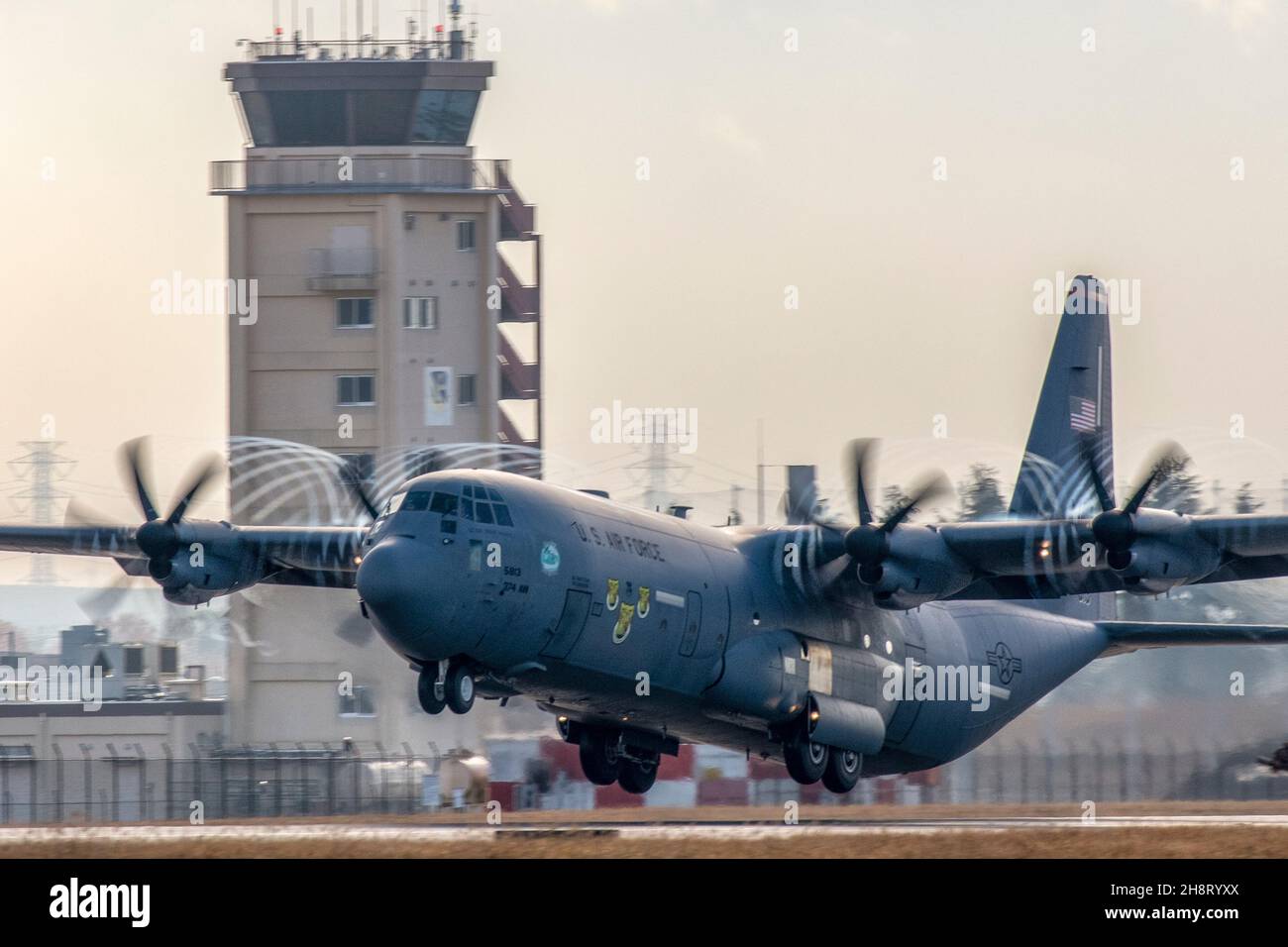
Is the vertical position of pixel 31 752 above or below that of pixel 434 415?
below

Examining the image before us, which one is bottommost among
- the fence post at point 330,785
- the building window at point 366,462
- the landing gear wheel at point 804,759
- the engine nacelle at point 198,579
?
the fence post at point 330,785

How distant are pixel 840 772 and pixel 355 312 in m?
23.2

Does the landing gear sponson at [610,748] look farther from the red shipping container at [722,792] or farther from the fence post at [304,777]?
the fence post at [304,777]

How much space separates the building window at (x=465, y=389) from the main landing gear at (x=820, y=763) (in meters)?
20.8

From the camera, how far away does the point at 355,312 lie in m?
44.3

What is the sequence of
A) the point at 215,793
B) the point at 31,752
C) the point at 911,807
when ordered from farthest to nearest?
1. the point at 31,752
2. the point at 215,793
3. the point at 911,807

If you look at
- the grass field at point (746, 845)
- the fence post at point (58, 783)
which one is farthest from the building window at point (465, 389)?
the grass field at point (746, 845)

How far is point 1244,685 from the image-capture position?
32438 mm

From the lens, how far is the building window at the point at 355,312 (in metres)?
44.2

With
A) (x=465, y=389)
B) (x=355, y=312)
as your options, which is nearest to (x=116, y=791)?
(x=465, y=389)

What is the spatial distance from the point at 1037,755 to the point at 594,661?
42.8ft

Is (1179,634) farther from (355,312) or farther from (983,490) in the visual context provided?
(355,312)
